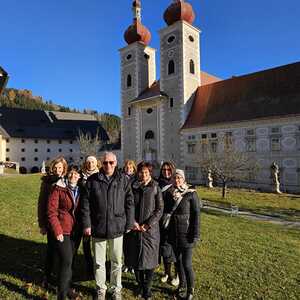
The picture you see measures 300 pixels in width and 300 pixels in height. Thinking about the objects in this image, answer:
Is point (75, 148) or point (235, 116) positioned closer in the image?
point (235, 116)

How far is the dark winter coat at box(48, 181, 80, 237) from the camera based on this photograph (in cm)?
415

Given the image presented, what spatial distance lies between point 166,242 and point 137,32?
40.2 m

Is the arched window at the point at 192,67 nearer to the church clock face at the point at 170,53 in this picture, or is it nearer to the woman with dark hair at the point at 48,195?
the church clock face at the point at 170,53

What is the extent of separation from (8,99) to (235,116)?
118m

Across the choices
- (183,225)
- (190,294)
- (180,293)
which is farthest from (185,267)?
(183,225)

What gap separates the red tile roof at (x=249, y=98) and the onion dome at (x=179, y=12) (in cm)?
896

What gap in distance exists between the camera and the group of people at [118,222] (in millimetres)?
4164

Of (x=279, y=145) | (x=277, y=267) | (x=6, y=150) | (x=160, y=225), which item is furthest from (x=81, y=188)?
(x=6, y=150)

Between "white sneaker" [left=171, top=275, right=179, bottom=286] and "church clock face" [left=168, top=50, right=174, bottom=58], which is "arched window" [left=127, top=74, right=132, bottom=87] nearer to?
"church clock face" [left=168, top=50, right=174, bottom=58]

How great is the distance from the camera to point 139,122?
127 feet

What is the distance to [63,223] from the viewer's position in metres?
4.20

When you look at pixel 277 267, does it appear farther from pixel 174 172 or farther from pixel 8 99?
pixel 8 99

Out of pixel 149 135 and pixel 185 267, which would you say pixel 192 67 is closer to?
pixel 149 135

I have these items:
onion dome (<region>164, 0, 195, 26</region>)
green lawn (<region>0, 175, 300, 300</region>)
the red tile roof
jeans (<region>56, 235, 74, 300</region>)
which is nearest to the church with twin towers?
onion dome (<region>164, 0, 195, 26</region>)
